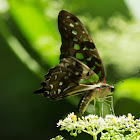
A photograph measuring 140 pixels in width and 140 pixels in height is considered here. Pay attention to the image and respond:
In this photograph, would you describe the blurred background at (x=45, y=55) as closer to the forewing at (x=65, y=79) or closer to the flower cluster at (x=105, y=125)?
the forewing at (x=65, y=79)

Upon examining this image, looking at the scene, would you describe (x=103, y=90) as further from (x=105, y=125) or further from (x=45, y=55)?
(x=45, y=55)

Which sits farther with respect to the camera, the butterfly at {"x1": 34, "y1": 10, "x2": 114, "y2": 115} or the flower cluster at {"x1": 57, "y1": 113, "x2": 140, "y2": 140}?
the butterfly at {"x1": 34, "y1": 10, "x2": 114, "y2": 115}

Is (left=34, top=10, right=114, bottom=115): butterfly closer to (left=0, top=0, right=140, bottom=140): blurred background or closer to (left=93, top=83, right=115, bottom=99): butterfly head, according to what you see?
(left=93, top=83, right=115, bottom=99): butterfly head

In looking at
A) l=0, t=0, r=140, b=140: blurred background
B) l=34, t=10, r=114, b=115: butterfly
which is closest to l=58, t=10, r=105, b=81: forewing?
l=34, t=10, r=114, b=115: butterfly

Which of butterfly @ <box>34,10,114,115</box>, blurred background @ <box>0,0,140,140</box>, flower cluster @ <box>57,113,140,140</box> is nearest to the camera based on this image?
flower cluster @ <box>57,113,140,140</box>

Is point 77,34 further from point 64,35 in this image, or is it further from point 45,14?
point 45,14

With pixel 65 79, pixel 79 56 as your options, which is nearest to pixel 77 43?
pixel 79 56

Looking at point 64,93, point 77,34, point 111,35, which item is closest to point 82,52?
point 77,34
